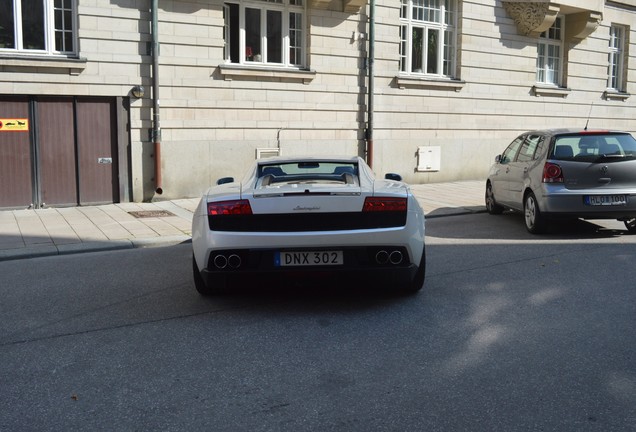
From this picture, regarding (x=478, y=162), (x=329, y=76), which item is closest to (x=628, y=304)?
(x=329, y=76)

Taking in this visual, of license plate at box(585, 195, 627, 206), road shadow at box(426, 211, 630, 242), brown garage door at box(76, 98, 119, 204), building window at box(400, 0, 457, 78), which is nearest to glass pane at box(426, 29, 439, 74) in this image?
building window at box(400, 0, 457, 78)

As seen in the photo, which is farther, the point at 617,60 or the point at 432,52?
the point at 617,60

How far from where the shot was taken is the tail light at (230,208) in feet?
18.0

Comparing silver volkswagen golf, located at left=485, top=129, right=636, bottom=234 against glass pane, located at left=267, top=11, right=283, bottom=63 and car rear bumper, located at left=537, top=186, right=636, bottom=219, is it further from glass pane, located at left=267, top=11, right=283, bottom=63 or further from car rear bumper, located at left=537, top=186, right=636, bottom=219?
glass pane, located at left=267, top=11, right=283, bottom=63

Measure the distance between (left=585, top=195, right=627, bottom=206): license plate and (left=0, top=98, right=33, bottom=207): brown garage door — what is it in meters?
9.71

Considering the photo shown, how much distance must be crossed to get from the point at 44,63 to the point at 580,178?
9.40 meters

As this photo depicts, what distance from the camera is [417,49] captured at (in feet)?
58.0

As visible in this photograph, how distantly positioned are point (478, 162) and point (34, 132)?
11342mm

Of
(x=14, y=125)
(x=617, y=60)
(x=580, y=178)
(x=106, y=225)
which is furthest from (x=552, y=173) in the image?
(x=617, y=60)

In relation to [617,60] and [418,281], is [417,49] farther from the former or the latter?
[418,281]

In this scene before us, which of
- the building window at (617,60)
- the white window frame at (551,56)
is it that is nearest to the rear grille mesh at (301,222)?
the white window frame at (551,56)

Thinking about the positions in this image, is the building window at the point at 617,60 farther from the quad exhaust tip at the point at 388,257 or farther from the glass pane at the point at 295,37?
the quad exhaust tip at the point at 388,257

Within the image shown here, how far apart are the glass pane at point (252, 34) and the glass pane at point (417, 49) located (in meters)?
4.44

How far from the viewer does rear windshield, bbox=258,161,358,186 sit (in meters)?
6.34
